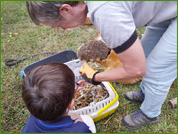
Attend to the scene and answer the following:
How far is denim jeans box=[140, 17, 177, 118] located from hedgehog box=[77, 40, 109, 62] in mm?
401

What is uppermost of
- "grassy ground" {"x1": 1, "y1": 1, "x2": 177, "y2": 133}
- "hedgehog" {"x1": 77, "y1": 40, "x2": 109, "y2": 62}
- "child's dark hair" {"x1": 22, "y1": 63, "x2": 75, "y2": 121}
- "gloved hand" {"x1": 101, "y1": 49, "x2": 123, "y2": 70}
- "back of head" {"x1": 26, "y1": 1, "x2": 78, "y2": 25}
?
"back of head" {"x1": 26, "y1": 1, "x2": 78, "y2": 25}

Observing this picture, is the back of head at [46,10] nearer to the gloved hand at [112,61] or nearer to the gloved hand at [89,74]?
the gloved hand at [89,74]

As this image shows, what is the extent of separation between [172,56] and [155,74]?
0.18m

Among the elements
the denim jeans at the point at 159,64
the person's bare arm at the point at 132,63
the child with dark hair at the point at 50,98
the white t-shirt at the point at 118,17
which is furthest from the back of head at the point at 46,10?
the denim jeans at the point at 159,64

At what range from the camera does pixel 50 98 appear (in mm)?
811

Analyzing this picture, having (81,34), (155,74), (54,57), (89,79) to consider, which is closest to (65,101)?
(89,79)

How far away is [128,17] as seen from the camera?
0.76m

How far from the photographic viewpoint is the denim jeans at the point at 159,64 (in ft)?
3.31

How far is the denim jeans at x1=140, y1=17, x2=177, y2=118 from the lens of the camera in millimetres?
1008

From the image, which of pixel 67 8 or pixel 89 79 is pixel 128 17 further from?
pixel 89 79

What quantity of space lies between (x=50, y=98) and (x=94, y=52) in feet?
2.70

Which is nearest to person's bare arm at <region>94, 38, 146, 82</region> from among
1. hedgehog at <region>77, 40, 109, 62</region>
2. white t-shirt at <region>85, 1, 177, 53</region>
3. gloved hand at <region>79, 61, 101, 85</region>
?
white t-shirt at <region>85, 1, 177, 53</region>

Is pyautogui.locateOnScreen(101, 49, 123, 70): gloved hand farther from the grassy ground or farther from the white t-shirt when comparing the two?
the white t-shirt

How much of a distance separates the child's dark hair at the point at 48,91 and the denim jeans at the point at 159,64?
638mm
